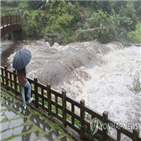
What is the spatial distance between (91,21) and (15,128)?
18.9 metres

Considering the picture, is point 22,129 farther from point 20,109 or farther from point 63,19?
point 63,19

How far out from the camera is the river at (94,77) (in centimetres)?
883

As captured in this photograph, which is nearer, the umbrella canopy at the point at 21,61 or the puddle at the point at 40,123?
the puddle at the point at 40,123

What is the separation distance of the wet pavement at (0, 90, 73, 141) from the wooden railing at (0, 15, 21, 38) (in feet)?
38.6

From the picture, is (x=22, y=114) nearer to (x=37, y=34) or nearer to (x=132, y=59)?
(x=132, y=59)

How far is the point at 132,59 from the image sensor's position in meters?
16.4

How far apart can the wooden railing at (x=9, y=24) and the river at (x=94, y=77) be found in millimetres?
2171

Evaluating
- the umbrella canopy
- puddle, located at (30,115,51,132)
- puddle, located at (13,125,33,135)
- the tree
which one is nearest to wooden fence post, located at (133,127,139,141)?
puddle, located at (30,115,51,132)

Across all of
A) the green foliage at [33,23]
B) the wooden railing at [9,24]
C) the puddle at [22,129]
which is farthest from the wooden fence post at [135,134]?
the green foliage at [33,23]

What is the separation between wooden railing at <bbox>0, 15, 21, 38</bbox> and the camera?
54.0 feet

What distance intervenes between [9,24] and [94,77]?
1103 centimetres

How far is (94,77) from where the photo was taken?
39.7 feet

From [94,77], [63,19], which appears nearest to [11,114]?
[94,77]

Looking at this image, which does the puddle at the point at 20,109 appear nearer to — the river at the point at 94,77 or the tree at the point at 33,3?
→ the river at the point at 94,77
